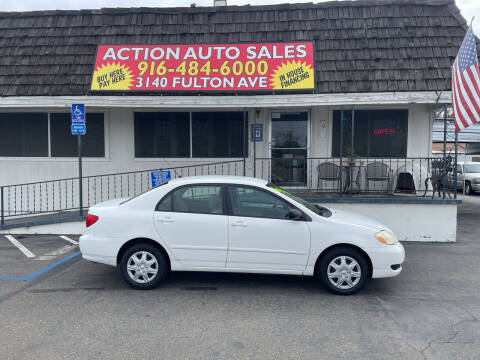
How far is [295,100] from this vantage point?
840 centimetres

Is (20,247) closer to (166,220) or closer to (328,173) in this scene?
(166,220)

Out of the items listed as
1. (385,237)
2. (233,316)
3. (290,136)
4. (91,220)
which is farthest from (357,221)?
(290,136)

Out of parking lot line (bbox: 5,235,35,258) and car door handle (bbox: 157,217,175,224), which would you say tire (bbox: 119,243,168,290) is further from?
parking lot line (bbox: 5,235,35,258)

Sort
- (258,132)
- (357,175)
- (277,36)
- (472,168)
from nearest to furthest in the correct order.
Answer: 1. (357,175)
2. (277,36)
3. (258,132)
4. (472,168)

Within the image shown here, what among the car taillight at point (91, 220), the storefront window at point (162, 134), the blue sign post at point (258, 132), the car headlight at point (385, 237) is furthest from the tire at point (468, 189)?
the car taillight at point (91, 220)

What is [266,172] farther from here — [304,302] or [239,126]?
[304,302]

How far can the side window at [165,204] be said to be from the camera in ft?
16.8

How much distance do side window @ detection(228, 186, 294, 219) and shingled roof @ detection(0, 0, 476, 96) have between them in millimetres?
4304

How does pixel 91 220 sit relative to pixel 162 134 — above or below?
below

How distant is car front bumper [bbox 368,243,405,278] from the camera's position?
16.1 ft

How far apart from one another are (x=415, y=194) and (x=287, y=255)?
4906 mm

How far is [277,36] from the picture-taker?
31.4ft

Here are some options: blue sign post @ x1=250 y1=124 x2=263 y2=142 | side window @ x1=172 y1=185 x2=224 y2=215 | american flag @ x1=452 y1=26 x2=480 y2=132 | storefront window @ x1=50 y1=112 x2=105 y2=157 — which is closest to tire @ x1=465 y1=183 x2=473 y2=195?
american flag @ x1=452 y1=26 x2=480 y2=132

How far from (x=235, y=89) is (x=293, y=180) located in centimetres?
270
